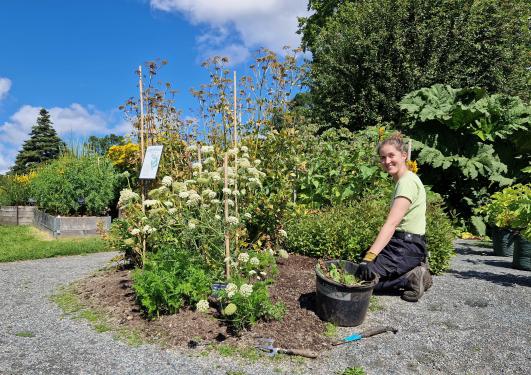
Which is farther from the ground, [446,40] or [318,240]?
[446,40]

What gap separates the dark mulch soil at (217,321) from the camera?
9.80 ft

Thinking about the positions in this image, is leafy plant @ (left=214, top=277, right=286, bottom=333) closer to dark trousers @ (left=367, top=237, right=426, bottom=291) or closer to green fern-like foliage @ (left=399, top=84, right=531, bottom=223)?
dark trousers @ (left=367, top=237, right=426, bottom=291)

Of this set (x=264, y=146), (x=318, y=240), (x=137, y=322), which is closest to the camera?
(x=137, y=322)

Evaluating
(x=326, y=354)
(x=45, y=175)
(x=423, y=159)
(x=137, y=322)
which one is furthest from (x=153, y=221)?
(x=45, y=175)

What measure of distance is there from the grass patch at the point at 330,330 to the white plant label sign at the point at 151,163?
2.19 meters

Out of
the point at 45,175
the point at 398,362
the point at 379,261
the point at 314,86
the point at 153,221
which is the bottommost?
the point at 398,362

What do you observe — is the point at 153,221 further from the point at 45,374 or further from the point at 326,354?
the point at 326,354

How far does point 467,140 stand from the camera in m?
8.62

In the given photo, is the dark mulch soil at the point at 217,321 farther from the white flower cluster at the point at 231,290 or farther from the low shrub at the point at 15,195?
the low shrub at the point at 15,195

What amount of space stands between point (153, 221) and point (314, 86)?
40.3 ft

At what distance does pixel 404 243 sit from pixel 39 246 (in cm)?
636

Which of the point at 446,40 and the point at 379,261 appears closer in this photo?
the point at 379,261

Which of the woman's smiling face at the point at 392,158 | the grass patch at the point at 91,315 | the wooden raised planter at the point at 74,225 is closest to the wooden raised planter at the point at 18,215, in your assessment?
the wooden raised planter at the point at 74,225

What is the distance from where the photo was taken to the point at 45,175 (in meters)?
9.90
